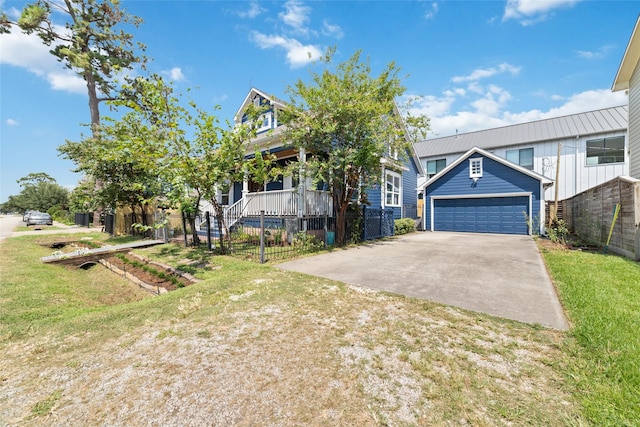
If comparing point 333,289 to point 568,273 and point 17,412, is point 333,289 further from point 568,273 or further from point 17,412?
point 568,273

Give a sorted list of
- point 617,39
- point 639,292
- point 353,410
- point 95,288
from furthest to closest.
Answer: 1. point 617,39
2. point 95,288
3. point 639,292
4. point 353,410

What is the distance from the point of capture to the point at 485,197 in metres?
16.0

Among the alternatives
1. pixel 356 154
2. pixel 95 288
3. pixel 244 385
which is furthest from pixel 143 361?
pixel 356 154

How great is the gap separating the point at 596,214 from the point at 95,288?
625 inches

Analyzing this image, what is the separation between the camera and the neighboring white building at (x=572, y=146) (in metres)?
17.5

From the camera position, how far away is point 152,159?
25.9 ft

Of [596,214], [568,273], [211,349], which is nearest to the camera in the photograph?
[211,349]

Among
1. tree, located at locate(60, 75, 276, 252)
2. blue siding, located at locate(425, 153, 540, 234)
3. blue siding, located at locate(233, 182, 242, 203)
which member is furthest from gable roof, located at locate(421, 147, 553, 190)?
tree, located at locate(60, 75, 276, 252)

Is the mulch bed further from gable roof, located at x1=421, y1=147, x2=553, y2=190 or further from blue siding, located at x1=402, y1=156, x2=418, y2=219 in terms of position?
gable roof, located at x1=421, y1=147, x2=553, y2=190

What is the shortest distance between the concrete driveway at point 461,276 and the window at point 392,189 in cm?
701

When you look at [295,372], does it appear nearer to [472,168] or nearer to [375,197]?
[375,197]

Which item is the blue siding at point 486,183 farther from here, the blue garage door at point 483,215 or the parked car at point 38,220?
the parked car at point 38,220

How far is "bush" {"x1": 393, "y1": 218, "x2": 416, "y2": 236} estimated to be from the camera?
15.5 m

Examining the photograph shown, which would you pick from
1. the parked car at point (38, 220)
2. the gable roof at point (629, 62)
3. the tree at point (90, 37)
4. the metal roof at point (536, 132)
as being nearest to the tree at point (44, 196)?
the parked car at point (38, 220)
